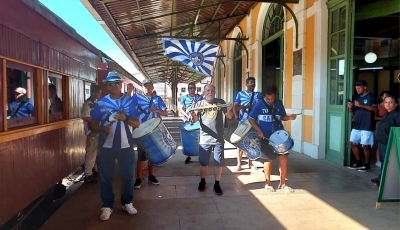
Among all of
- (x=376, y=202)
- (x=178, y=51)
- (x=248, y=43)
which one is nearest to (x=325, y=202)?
(x=376, y=202)

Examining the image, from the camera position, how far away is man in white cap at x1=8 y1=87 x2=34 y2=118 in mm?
3196

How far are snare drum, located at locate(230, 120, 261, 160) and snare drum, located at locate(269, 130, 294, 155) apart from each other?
32cm

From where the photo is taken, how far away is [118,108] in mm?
3477

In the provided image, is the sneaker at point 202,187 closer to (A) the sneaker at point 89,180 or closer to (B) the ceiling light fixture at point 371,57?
(A) the sneaker at point 89,180

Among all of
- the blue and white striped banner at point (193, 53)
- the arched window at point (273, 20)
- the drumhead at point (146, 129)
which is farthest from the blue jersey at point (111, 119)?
the arched window at point (273, 20)

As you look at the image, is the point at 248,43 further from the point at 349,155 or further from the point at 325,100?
the point at 349,155

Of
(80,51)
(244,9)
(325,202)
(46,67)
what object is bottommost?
(325,202)

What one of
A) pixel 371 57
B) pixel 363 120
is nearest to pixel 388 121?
pixel 363 120

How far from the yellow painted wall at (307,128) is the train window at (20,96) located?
5331 millimetres

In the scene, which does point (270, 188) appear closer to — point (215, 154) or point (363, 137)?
point (215, 154)

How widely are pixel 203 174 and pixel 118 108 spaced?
167 centimetres

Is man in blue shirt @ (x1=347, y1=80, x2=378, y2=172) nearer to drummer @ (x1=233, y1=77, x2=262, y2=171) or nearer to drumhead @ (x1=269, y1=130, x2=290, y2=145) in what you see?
drummer @ (x1=233, y1=77, x2=262, y2=171)

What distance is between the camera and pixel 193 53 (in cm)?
588

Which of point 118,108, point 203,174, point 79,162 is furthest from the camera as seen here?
point 79,162
